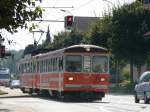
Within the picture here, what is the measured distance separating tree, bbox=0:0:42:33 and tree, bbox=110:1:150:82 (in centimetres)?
4254

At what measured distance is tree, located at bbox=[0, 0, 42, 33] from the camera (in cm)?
2086

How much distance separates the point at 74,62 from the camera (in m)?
37.6

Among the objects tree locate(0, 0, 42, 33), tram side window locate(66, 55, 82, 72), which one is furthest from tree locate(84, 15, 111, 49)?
tree locate(0, 0, 42, 33)

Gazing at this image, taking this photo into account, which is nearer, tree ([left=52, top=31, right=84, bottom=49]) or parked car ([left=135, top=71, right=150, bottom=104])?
parked car ([left=135, top=71, right=150, bottom=104])

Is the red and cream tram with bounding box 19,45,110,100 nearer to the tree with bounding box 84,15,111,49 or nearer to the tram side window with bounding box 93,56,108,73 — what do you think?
the tram side window with bounding box 93,56,108,73

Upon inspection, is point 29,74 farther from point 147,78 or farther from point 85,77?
point 147,78

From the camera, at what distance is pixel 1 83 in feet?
331

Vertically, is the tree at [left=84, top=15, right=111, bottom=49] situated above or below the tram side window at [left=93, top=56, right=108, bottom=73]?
above

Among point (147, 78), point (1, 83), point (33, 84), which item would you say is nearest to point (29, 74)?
point (33, 84)

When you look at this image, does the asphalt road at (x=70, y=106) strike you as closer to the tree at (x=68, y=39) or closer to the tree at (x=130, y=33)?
the tree at (x=130, y=33)

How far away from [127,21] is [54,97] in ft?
74.6

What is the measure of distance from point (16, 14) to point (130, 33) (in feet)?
142

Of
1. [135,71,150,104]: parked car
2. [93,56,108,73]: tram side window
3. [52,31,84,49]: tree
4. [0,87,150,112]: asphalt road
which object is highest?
[52,31,84,49]: tree

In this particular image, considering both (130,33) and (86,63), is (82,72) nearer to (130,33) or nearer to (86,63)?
(86,63)
